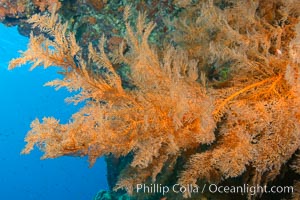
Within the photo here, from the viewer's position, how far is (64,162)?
91.2 meters

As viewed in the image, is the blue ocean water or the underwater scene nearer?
the underwater scene

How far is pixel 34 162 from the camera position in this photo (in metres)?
86.2

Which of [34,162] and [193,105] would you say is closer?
[193,105]

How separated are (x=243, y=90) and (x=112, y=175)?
6574mm

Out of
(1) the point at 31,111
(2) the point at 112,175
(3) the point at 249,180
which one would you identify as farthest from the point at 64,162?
(3) the point at 249,180

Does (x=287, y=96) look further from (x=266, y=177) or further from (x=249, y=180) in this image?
(x=249, y=180)

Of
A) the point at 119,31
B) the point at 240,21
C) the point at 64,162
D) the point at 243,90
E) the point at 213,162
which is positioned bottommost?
the point at 213,162

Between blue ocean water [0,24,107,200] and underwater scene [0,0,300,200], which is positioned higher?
blue ocean water [0,24,107,200]

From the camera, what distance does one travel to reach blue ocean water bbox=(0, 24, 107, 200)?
246ft

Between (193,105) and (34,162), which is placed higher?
(34,162)

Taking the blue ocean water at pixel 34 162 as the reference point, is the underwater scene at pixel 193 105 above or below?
below

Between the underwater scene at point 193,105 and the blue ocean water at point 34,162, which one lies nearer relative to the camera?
the underwater scene at point 193,105

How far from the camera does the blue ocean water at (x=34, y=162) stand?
246 ft

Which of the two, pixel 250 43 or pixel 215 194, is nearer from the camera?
pixel 250 43
